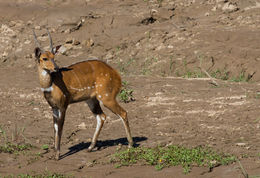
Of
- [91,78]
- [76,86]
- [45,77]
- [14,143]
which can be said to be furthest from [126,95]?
[45,77]

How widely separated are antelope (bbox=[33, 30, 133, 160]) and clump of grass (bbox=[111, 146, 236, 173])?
558mm

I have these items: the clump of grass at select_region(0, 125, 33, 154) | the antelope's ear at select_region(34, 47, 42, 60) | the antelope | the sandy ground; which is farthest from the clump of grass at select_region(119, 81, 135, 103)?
the antelope's ear at select_region(34, 47, 42, 60)

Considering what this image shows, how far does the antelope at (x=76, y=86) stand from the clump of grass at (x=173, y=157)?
558mm

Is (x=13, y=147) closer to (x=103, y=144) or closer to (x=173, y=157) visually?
(x=103, y=144)

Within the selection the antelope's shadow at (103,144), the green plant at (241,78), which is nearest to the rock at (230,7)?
the green plant at (241,78)

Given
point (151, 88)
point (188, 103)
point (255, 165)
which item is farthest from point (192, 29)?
point (255, 165)

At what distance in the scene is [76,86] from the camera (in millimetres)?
8391

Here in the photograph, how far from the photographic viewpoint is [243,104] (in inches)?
400

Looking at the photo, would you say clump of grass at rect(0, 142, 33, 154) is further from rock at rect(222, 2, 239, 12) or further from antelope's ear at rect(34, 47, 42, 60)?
rock at rect(222, 2, 239, 12)

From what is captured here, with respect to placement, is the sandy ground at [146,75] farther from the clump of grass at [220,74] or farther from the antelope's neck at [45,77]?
the antelope's neck at [45,77]

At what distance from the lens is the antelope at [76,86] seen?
802 centimetres

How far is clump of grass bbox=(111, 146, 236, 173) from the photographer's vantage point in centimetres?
729

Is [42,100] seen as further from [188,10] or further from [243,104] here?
[188,10]

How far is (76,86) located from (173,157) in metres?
2.10
